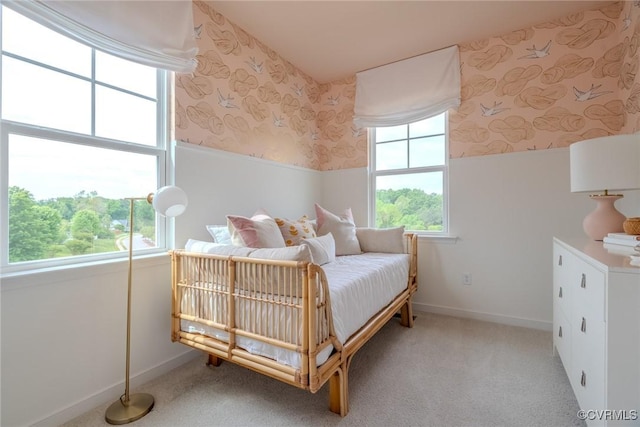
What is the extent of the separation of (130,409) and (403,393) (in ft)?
4.87

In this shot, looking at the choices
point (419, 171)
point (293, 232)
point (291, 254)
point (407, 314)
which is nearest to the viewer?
point (291, 254)

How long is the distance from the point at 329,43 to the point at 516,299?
9.80ft

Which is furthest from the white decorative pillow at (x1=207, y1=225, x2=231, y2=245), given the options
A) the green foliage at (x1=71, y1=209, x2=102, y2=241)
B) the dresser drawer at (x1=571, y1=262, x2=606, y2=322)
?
the dresser drawer at (x1=571, y1=262, x2=606, y2=322)

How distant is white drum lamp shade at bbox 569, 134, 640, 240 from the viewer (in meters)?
1.40

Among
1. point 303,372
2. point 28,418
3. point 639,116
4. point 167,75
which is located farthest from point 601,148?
point 28,418

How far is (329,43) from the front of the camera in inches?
107

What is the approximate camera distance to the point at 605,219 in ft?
5.52

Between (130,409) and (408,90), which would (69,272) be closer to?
(130,409)

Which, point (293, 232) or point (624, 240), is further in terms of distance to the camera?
point (293, 232)

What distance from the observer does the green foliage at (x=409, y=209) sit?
9.69ft

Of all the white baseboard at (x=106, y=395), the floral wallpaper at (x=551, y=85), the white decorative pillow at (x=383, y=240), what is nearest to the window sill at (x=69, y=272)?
the white baseboard at (x=106, y=395)

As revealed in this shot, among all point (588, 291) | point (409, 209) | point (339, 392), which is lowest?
point (339, 392)

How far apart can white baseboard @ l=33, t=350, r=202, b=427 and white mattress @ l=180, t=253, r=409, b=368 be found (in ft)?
1.17

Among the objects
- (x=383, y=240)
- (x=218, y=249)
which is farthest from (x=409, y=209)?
(x=218, y=249)
